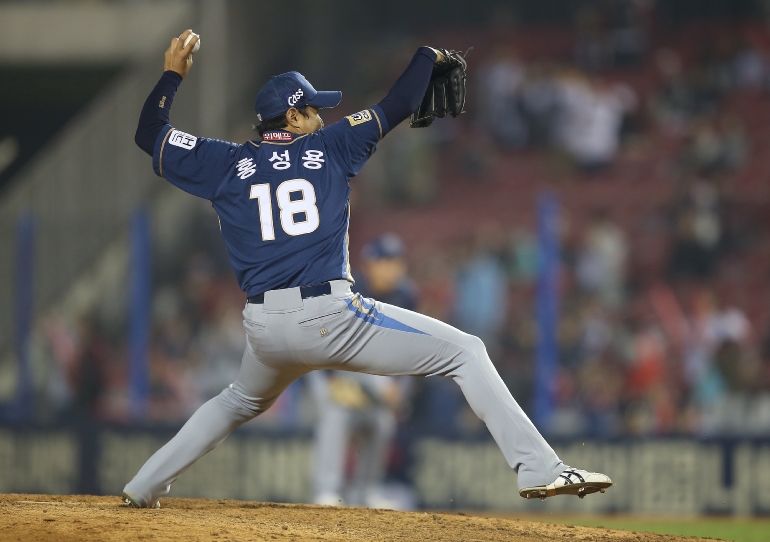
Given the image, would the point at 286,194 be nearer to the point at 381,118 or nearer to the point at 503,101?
the point at 381,118

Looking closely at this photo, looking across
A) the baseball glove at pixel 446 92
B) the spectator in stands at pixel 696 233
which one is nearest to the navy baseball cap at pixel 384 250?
the baseball glove at pixel 446 92

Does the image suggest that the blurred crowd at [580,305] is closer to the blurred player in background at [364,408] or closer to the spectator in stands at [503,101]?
the spectator in stands at [503,101]

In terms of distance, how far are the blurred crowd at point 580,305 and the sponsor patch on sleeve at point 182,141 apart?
461 centimetres

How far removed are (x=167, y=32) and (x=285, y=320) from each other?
466 inches

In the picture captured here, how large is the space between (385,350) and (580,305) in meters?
5.66

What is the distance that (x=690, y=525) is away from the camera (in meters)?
8.20

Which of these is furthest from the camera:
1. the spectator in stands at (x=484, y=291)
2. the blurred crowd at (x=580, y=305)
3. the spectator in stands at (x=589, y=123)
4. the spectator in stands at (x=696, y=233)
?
the spectator in stands at (x=589, y=123)

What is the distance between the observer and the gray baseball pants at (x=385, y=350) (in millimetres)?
4254

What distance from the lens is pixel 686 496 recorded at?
8586mm

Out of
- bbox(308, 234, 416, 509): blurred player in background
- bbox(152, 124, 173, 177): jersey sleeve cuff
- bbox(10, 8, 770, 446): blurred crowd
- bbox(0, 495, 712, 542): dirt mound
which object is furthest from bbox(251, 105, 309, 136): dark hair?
bbox(10, 8, 770, 446): blurred crowd

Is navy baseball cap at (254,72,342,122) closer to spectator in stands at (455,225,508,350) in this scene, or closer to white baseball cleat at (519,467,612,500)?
white baseball cleat at (519,467,612,500)

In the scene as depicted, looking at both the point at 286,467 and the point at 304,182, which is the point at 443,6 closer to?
the point at 286,467

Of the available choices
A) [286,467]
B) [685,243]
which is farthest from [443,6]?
[286,467]

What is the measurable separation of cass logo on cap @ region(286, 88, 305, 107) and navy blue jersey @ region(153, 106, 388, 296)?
0.14m
